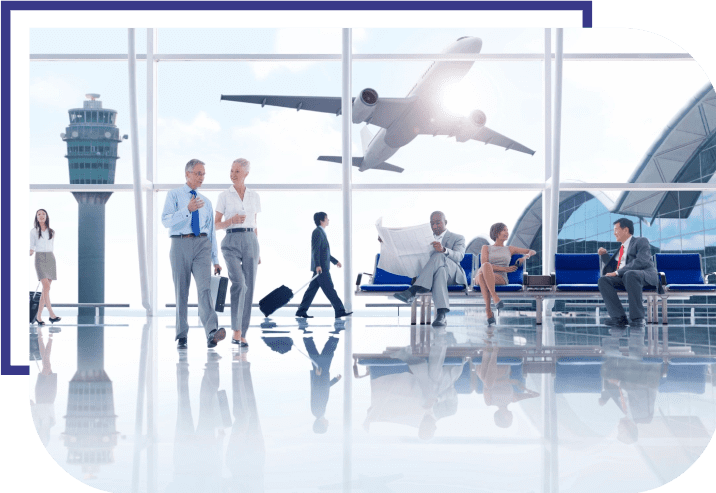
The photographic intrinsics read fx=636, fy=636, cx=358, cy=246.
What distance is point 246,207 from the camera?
391cm

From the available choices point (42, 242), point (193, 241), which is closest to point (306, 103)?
point (42, 242)

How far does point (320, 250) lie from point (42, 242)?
2944 mm

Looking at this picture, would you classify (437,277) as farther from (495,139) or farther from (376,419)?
(495,139)

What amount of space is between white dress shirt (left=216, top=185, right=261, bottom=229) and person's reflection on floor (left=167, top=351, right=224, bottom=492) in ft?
5.18

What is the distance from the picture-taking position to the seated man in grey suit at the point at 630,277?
233 inches

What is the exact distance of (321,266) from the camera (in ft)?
23.8

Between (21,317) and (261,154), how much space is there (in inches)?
315

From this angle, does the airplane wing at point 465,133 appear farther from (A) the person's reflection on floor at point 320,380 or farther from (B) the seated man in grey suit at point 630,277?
(A) the person's reflection on floor at point 320,380

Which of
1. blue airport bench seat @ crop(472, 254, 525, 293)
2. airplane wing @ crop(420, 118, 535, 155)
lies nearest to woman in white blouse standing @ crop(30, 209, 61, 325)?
blue airport bench seat @ crop(472, 254, 525, 293)

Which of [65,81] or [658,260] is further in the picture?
[65,81]

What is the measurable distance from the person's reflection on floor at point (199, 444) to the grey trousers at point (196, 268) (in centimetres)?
138

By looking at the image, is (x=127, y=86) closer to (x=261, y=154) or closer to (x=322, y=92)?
(x=261, y=154)

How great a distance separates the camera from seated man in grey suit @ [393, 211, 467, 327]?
586 cm

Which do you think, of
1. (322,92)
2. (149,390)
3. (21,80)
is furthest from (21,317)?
(322,92)
